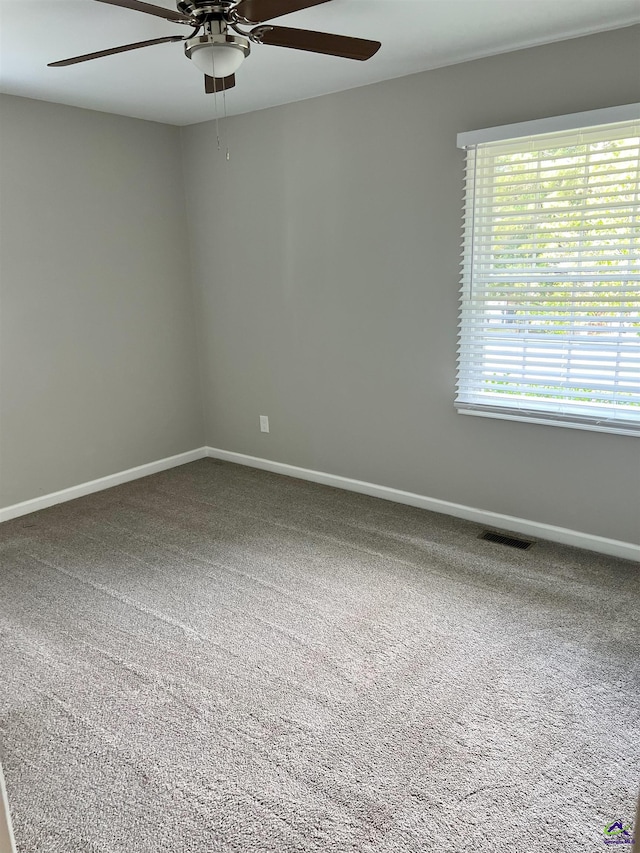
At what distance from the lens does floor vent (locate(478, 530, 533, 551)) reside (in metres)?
3.12

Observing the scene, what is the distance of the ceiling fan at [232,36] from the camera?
6.03ft

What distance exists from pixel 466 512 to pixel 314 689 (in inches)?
63.0

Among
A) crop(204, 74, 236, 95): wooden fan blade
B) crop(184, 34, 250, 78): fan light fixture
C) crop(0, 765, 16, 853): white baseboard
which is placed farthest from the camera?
crop(204, 74, 236, 95): wooden fan blade

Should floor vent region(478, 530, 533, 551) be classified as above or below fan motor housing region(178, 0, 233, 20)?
below

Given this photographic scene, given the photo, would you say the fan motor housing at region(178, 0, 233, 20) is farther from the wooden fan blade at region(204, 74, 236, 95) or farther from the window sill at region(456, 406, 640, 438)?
the window sill at region(456, 406, 640, 438)

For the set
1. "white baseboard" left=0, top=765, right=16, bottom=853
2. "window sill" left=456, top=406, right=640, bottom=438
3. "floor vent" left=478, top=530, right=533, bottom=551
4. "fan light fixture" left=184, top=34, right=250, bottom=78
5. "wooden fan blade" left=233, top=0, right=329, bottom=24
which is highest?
"wooden fan blade" left=233, top=0, right=329, bottom=24

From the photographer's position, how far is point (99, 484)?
13.3 ft

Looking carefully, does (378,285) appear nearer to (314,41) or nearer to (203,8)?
(314,41)

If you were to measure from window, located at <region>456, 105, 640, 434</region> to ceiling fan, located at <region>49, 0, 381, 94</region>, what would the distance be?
1.09 m

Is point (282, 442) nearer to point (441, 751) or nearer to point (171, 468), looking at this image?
point (171, 468)

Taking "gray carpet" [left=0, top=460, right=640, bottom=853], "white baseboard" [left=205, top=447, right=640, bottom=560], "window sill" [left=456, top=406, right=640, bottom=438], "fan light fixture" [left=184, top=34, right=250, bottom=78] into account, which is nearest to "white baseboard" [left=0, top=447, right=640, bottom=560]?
"white baseboard" [left=205, top=447, right=640, bottom=560]

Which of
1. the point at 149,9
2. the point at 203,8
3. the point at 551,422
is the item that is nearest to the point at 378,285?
the point at 551,422

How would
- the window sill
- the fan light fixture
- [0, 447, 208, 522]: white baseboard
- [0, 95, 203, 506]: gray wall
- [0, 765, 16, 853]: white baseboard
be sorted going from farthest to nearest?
[0, 447, 208, 522]: white baseboard → [0, 95, 203, 506]: gray wall → the window sill → the fan light fixture → [0, 765, 16, 853]: white baseboard

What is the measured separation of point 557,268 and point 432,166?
84cm
